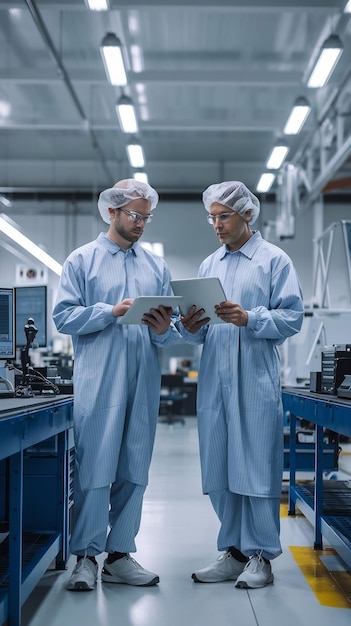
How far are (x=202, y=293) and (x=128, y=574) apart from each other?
129 cm

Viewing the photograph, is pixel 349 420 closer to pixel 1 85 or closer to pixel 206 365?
pixel 206 365

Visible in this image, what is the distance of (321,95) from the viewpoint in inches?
398

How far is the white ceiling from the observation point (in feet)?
25.7

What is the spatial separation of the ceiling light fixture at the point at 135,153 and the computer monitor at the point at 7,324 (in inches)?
251

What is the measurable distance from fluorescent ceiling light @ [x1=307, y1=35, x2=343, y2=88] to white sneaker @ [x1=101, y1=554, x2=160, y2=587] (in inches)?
185

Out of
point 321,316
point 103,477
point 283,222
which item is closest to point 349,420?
point 103,477

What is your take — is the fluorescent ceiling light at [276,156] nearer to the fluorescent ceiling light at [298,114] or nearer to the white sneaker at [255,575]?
the fluorescent ceiling light at [298,114]

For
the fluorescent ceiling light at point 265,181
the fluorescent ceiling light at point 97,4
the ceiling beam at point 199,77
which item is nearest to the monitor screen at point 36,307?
the fluorescent ceiling light at point 97,4

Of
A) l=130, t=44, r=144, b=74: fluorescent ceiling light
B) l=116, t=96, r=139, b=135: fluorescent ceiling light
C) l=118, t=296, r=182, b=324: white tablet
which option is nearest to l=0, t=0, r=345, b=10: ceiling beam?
l=116, t=96, r=139, b=135: fluorescent ceiling light

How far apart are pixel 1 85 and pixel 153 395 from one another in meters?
8.05

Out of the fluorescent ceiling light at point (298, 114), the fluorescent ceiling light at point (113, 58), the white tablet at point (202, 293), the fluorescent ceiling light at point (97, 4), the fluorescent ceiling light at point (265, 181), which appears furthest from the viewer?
the fluorescent ceiling light at point (265, 181)

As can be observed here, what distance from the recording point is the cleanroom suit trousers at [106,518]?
9.55 ft

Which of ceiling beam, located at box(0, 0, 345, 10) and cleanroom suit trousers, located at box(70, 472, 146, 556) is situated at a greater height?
ceiling beam, located at box(0, 0, 345, 10)

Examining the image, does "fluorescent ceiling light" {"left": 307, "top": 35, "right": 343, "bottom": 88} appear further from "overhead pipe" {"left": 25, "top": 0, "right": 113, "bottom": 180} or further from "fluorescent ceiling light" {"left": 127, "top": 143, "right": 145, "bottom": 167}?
"fluorescent ceiling light" {"left": 127, "top": 143, "right": 145, "bottom": 167}
